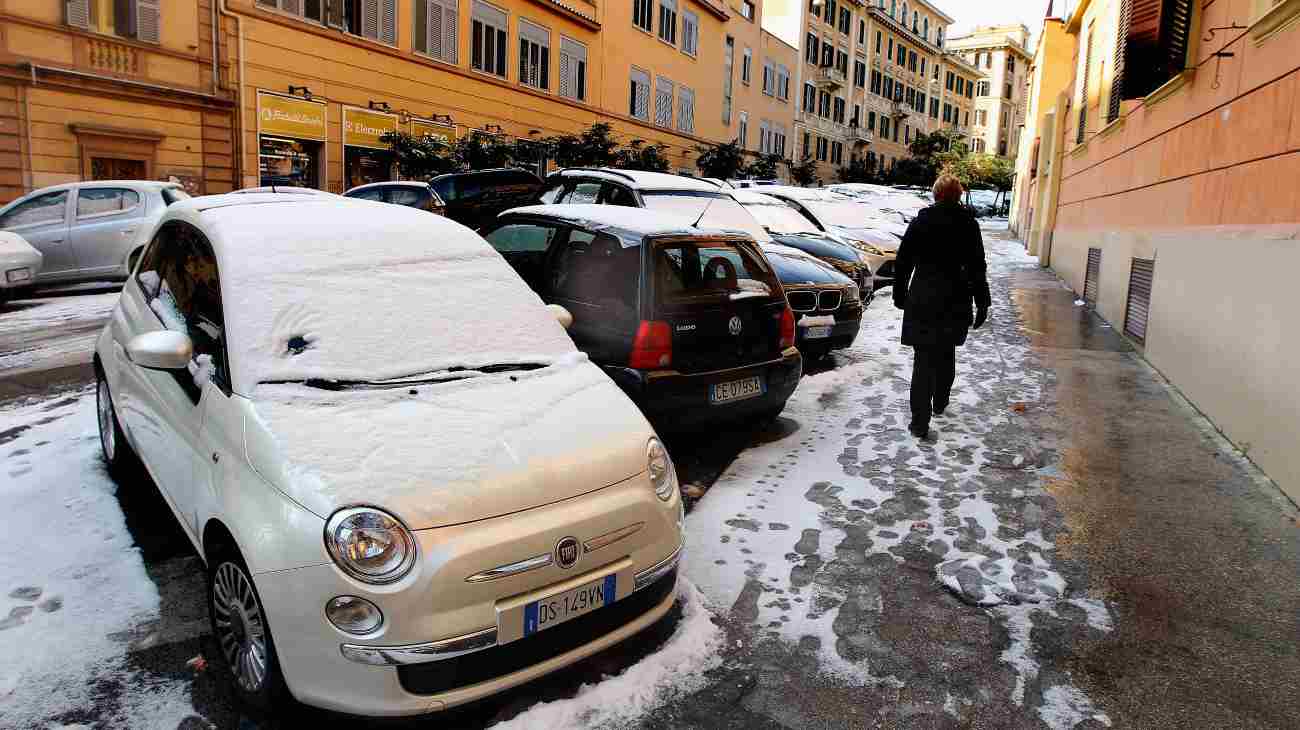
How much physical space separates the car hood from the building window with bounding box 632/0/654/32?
3272 centimetres

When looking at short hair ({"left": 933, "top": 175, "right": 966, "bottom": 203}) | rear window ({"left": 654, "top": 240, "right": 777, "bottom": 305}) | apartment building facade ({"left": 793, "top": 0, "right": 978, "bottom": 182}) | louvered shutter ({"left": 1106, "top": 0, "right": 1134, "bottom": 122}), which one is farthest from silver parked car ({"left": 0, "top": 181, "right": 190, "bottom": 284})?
apartment building facade ({"left": 793, "top": 0, "right": 978, "bottom": 182})

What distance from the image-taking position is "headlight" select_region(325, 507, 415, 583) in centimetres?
262

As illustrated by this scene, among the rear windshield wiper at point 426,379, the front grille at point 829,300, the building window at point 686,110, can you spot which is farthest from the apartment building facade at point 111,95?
the building window at point 686,110

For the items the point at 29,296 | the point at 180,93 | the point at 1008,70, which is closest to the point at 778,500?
the point at 29,296

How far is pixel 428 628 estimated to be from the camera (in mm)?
2641

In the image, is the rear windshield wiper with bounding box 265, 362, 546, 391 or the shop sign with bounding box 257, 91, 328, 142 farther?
the shop sign with bounding box 257, 91, 328, 142

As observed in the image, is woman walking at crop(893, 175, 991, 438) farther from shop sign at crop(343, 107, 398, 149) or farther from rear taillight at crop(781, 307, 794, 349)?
shop sign at crop(343, 107, 398, 149)

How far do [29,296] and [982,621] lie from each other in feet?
44.7

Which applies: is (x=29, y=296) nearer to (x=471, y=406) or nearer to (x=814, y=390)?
(x=814, y=390)

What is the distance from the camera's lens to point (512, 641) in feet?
9.16

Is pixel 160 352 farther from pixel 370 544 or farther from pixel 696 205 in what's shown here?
pixel 696 205

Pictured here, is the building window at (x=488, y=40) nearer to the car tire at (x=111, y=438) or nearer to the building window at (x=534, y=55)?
the building window at (x=534, y=55)

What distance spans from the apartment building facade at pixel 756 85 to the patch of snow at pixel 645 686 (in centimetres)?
3976

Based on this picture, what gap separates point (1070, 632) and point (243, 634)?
10.5 feet
